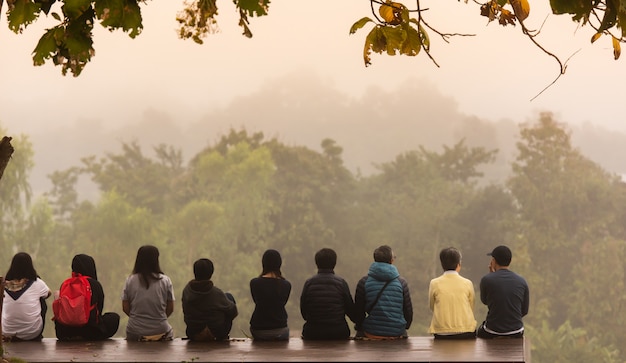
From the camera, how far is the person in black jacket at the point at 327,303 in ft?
35.1

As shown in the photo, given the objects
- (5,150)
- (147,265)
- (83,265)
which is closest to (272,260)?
(147,265)

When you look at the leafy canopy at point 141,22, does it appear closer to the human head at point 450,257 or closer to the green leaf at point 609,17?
the green leaf at point 609,17

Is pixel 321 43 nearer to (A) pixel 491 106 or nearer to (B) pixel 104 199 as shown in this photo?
(A) pixel 491 106

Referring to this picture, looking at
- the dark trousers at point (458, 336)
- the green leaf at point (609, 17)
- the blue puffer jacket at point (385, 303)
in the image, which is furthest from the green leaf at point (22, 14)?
the dark trousers at point (458, 336)

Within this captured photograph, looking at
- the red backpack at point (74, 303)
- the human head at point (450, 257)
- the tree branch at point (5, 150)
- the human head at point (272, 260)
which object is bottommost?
the red backpack at point (74, 303)

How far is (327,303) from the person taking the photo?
10.7 m

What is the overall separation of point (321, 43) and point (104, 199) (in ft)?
131

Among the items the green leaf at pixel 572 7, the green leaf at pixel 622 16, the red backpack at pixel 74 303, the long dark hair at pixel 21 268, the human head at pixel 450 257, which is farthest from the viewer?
the long dark hair at pixel 21 268

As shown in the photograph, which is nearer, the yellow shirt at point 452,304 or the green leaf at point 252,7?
the green leaf at point 252,7

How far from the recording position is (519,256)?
7244 centimetres

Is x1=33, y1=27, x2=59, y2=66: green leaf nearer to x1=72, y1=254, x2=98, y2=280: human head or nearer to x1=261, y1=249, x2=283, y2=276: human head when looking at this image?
x1=261, y1=249, x2=283, y2=276: human head

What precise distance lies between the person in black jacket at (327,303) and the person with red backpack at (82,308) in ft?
6.42

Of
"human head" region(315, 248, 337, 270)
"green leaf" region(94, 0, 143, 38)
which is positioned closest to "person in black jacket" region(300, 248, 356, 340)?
"human head" region(315, 248, 337, 270)

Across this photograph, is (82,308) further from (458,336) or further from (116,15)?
(116,15)
